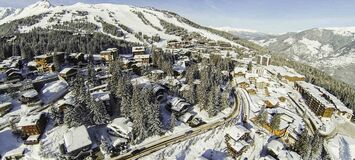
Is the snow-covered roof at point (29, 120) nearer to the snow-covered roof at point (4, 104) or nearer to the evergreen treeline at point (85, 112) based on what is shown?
the evergreen treeline at point (85, 112)

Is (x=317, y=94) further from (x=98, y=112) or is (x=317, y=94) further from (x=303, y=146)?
(x=98, y=112)

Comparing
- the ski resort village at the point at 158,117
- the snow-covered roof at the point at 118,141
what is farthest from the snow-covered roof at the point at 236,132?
the snow-covered roof at the point at 118,141

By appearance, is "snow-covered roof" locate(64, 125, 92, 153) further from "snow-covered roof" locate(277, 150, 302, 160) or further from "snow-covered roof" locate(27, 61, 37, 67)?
"snow-covered roof" locate(27, 61, 37, 67)

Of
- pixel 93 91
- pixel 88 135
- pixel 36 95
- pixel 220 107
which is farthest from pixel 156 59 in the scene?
pixel 88 135

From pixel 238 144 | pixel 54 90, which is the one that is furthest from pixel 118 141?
pixel 54 90

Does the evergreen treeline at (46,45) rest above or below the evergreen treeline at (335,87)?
above

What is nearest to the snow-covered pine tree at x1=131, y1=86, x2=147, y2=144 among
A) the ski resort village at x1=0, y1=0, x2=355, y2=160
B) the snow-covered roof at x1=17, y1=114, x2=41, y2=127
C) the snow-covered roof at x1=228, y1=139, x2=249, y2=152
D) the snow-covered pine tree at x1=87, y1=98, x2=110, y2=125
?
the ski resort village at x1=0, y1=0, x2=355, y2=160

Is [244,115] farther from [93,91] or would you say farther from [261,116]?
[93,91]
